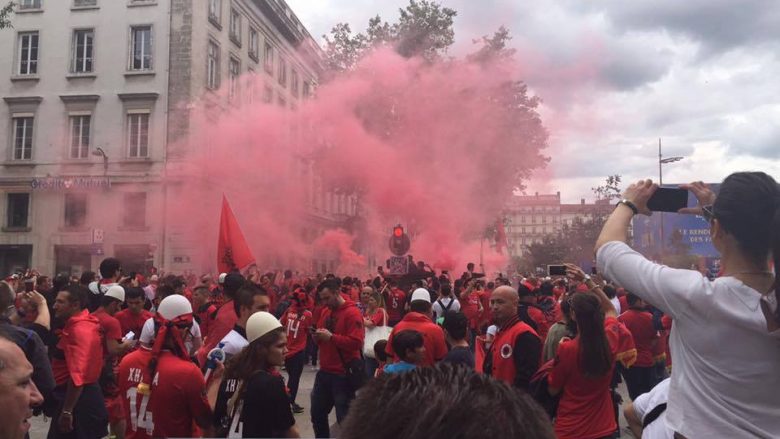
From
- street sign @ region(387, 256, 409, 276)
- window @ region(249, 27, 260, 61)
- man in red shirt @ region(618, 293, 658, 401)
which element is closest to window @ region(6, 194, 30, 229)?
window @ region(249, 27, 260, 61)

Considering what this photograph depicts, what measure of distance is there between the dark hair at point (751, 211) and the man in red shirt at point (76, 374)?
15.1ft

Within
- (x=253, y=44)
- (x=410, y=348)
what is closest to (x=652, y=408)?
(x=410, y=348)

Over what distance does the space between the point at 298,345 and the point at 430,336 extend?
2712 millimetres

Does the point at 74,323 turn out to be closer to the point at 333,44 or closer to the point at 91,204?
the point at 91,204

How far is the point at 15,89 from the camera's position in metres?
27.5

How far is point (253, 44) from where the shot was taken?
104ft

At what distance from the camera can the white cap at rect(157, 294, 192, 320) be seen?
13.2 ft

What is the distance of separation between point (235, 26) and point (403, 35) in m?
8.54

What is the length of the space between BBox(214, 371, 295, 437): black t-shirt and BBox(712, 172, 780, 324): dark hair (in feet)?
8.11

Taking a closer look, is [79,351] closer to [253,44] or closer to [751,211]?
[751,211]

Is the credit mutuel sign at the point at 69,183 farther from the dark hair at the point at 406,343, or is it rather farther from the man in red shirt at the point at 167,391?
the dark hair at the point at 406,343

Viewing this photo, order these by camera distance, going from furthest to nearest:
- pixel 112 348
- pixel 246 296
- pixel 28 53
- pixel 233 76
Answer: pixel 233 76 < pixel 28 53 < pixel 112 348 < pixel 246 296

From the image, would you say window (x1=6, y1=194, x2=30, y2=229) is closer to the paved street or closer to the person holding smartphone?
the paved street

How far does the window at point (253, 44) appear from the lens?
31.2 meters
